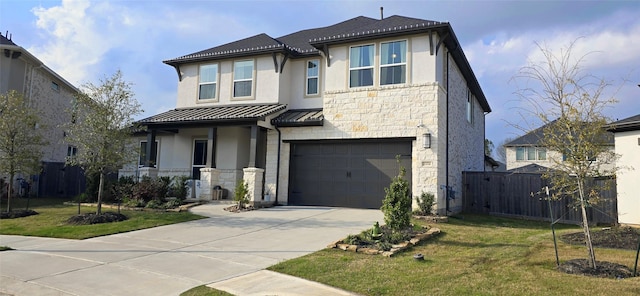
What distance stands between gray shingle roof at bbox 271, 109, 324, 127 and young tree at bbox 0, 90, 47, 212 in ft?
26.2

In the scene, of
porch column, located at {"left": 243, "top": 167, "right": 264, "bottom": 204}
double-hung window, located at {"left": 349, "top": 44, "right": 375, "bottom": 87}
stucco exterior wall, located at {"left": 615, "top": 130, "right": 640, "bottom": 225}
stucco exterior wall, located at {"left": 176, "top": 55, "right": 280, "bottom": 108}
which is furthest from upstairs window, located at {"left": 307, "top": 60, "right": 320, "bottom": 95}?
stucco exterior wall, located at {"left": 615, "top": 130, "right": 640, "bottom": 225}

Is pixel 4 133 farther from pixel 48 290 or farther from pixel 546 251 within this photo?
pixel 546 251

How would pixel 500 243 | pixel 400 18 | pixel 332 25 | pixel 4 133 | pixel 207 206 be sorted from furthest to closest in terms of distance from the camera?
pixel 332 25
pixel 400 18
pixel 207 206
pixel 4 133
pixel 500 243

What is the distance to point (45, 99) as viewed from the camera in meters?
21.4

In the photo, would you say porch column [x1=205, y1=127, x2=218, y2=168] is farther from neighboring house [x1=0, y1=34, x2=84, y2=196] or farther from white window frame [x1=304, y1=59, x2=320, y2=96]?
neighboring house [x1=0, y1=34, x2=84, y2=196]

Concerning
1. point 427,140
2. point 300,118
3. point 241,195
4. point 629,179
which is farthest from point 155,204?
point 629,179

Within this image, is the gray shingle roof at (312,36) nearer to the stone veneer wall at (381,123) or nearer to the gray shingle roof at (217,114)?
the stone veneer wall at (381,123)

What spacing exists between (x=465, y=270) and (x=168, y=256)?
519 centimetres

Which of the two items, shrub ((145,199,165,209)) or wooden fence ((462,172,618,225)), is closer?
shrub ((145,199,165,209))

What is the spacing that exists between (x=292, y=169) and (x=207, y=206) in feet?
11.2

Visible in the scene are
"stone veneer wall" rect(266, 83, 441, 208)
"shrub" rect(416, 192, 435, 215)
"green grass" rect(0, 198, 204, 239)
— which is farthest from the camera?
"stone veneer wall" rect(266, 83, 441, 208)

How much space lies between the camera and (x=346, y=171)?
49.1 ft

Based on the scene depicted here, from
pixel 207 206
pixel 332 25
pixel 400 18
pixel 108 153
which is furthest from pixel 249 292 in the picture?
pixel 332 25

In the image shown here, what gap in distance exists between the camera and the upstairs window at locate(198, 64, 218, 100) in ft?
58.9
